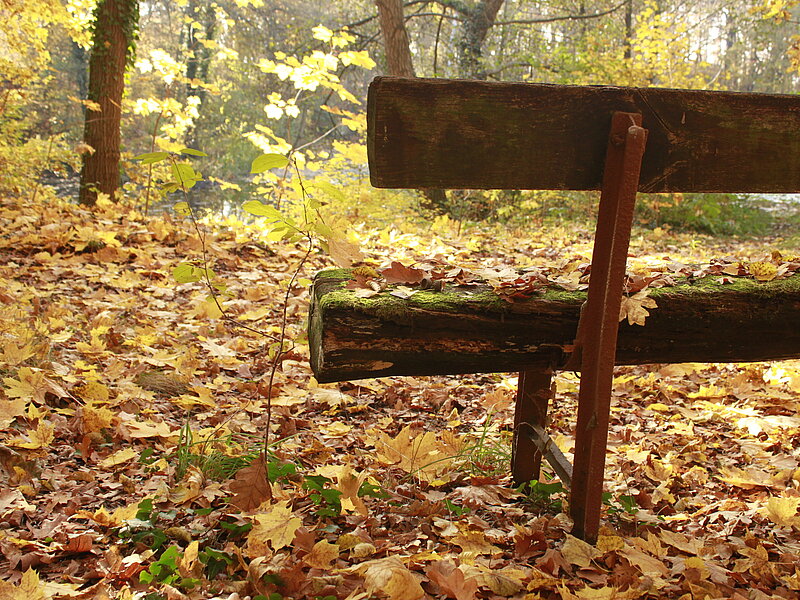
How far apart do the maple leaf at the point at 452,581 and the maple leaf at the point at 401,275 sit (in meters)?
0.90

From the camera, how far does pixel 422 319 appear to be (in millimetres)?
1934

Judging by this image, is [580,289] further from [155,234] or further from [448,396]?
[155,234]

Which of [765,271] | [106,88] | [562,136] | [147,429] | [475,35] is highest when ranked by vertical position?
[475,35]

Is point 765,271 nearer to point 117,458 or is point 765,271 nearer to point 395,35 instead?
point 117,458

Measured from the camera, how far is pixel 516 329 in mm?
1989

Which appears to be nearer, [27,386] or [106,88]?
[27,386]

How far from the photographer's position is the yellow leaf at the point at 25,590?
155 cm

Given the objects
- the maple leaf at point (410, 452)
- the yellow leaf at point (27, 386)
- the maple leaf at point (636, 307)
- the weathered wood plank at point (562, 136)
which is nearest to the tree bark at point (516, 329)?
the maple leaf at point (636, 307)

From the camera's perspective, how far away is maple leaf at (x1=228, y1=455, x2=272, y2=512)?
6.73 ft

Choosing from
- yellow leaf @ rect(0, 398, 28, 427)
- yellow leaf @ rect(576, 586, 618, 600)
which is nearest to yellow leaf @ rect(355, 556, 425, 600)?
yellow leaf @ rect(576, 586, 618, 600)

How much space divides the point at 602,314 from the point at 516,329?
28 cm

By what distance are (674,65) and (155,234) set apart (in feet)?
31.6

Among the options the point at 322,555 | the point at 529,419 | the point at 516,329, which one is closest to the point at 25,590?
the point at 322,555

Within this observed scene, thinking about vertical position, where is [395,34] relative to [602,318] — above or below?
above
